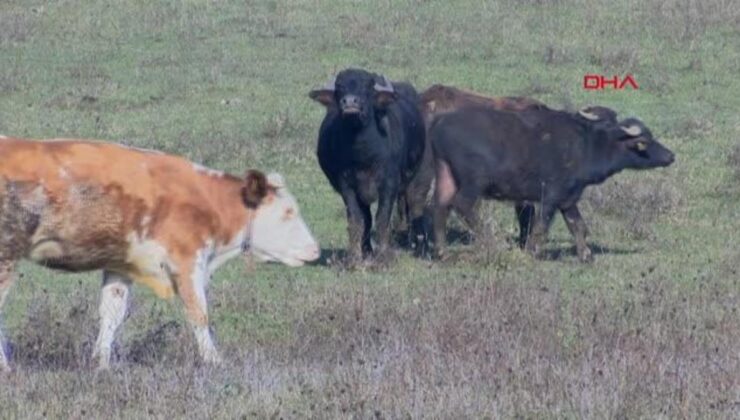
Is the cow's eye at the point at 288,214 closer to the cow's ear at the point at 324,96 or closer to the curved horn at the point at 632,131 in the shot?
the cow's ear at the point at 324,96

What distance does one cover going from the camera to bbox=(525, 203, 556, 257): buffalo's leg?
15.4 metres

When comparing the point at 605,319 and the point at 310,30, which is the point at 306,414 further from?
the point at 310,30

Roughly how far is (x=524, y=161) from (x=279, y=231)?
508 cm

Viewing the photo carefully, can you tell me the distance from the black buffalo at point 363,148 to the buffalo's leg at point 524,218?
1.16 metres

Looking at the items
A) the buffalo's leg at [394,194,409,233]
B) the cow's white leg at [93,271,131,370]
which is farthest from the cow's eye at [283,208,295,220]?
the buffalo's leg at [394,194,409,233]

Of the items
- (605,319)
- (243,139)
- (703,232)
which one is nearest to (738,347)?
(605,319)

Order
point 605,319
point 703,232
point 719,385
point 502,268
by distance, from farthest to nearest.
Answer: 1. point 703,232
2. point 502,268
3. point 605,319
4. point 719,385

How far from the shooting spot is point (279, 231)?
443 inches

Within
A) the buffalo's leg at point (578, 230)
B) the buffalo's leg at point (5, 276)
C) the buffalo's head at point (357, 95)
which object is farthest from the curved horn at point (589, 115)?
the buffalo's leg at point (5, 276)

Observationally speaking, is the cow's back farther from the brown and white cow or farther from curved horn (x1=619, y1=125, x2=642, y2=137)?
curved horn (x1=619, y1=125, x2=642, y2=137)

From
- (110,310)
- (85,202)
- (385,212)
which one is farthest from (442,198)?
(85,202)

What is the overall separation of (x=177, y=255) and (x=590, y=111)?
6.78m

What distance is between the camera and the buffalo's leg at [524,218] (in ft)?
53.0

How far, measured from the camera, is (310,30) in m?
26.7
